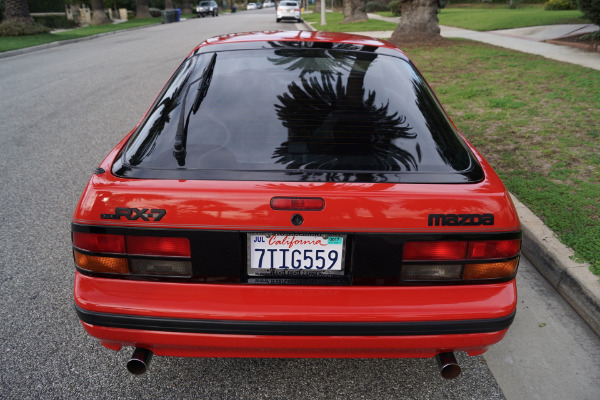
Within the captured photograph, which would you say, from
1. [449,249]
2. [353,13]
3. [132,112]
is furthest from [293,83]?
[353,13]

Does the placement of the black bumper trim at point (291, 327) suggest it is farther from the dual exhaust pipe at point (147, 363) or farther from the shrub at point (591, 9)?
the shrub at point (591, 9)

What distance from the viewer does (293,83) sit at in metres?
2.50

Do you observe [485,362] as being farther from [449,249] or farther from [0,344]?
[0,344]

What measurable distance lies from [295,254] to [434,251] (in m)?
0.56

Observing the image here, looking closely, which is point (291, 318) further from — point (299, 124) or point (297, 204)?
point (299, 124)

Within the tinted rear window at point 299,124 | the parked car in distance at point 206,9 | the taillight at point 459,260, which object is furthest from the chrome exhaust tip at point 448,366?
the parked car in distance at point 206,9

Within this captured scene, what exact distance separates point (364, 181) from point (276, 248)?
44 cm

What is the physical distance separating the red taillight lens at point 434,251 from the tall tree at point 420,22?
1257 cm

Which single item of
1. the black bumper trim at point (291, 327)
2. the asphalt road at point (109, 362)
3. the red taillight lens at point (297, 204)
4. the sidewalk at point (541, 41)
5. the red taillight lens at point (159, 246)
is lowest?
the asphalt road at point (109, 362)

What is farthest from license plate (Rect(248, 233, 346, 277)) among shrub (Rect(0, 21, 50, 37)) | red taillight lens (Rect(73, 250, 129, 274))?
shrub (Rect(0, 21, 50, 37))

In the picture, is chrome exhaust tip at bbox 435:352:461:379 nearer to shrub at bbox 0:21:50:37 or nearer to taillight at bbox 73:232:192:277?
taillight at bbox 73:232:192:277

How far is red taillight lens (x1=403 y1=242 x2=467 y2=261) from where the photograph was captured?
6.13 ft

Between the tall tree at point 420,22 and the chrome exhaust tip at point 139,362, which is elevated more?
the tall tree at point 420,22

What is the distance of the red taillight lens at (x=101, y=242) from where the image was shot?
188 cm
